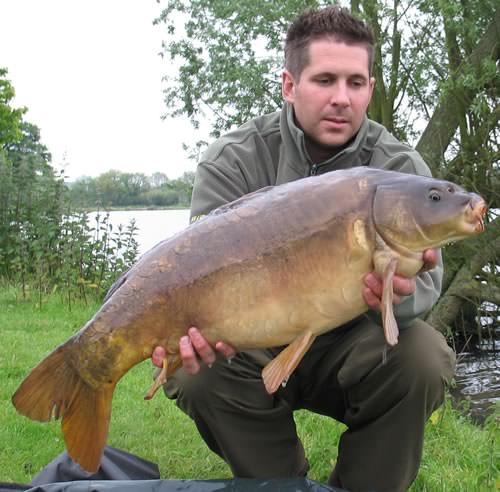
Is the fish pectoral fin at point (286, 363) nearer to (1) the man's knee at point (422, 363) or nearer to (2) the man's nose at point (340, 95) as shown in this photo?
(1) the man's knee at point (422, 363)

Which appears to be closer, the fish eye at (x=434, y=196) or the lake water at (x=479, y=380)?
the fish eye at (x=434, y=196)

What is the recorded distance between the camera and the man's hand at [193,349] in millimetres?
1523

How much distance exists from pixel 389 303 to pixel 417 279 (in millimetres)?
387

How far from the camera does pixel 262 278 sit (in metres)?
1.46

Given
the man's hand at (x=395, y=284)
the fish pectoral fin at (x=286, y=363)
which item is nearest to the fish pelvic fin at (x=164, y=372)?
the fish pectoral fin at (x=286, y=363)

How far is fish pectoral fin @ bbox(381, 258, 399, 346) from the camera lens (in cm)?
137

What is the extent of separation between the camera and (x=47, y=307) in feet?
16.1

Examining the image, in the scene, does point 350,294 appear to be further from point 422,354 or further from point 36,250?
point 36,250

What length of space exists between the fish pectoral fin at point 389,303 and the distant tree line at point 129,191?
4601 mm

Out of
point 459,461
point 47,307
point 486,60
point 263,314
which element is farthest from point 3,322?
point 486,60

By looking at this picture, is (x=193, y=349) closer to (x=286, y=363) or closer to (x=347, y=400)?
(x=286, y=363)

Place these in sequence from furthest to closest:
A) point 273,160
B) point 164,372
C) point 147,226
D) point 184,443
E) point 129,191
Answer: point 147,226 → point 129,191 → point 184,443 → point 273,160 → point 164,372

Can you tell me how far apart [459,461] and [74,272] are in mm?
3579

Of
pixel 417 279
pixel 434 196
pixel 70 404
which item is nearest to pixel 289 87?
pixel 417 279
